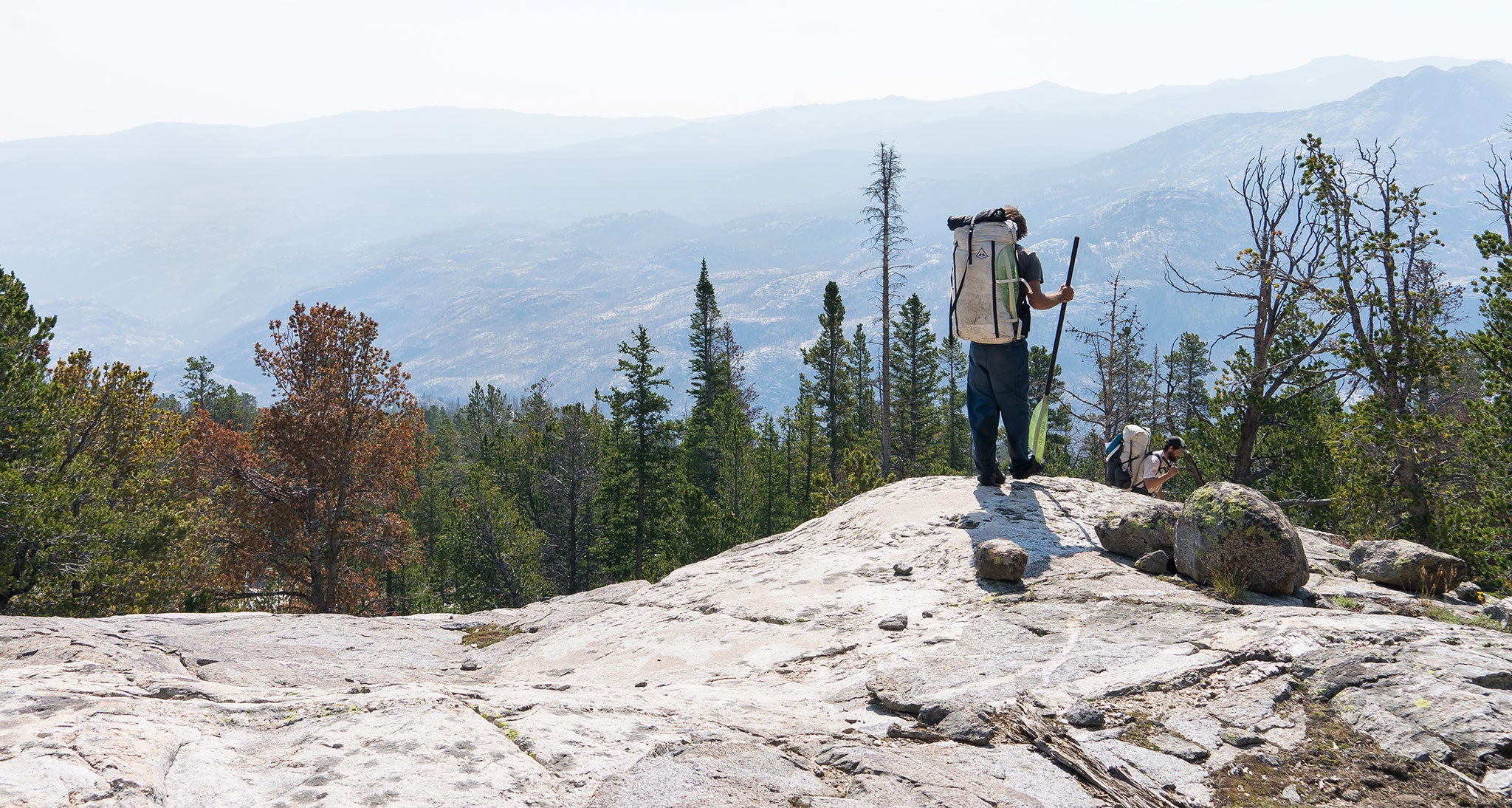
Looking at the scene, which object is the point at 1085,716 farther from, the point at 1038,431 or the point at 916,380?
the point at 916,380

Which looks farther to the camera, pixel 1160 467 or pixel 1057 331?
pixel 1160 467

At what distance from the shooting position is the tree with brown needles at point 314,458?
76.5 feet

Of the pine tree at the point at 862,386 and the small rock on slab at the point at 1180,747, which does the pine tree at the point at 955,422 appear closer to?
the pine tree at the point at 862,386

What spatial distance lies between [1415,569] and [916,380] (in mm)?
50061

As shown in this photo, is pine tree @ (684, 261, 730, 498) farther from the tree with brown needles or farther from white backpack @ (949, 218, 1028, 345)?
white backpack @ (949, 218, 1028, 345)

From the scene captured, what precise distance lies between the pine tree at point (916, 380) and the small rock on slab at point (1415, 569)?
4710 centimetres

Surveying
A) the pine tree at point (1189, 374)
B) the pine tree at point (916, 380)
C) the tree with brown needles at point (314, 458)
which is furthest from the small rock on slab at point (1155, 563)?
the pine tree at point (916, 380)

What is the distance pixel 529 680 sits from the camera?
6473 millimetres

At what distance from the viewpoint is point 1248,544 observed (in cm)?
618

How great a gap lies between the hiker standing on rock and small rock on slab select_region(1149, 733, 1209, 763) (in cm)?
464

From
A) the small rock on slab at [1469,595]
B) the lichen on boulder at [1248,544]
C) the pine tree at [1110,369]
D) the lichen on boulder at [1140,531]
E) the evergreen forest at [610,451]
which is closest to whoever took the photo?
the lichen on boulder at [1248,544]

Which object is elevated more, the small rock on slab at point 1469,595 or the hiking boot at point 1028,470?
the hiking boot at point 1028,470

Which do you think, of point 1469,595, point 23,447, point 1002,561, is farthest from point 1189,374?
point 23,447

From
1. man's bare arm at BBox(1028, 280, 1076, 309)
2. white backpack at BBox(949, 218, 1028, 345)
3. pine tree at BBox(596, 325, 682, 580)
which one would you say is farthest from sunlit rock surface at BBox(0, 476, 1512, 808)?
pine tree at BBox(596, 325, 682, 580)
